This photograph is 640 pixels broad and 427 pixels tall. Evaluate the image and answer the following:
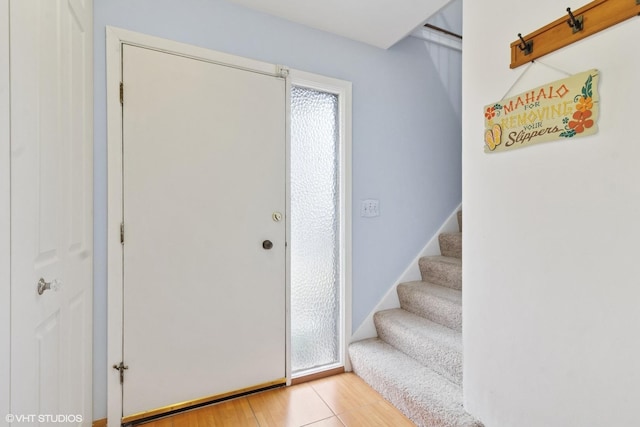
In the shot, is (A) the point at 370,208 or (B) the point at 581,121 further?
(A) the point at 370,208

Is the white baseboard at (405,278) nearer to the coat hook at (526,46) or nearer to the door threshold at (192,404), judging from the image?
the door threshold at (192,404)

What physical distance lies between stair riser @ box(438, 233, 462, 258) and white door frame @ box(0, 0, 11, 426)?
246cm

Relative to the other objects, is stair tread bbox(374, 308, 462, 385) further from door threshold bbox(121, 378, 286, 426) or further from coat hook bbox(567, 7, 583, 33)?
coat hook bbox(567, 7, 583, 33)

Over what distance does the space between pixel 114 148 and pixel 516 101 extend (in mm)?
1887

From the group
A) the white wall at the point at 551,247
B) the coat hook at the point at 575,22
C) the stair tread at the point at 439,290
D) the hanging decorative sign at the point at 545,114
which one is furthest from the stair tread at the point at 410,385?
the coat hook at the point at 575,22

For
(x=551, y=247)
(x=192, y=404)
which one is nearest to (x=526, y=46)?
(x=551, y=247)

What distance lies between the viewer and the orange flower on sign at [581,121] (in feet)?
3.18

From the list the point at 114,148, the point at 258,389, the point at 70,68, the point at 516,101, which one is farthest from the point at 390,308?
the point at 70,68

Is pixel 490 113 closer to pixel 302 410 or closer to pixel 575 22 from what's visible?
pixel 575 22

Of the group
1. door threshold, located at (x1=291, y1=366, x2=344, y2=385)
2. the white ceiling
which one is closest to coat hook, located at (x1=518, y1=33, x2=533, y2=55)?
the white ceiling

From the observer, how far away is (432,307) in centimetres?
199

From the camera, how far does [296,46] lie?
1.91 metres

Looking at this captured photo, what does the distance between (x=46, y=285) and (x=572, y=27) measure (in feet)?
6.43

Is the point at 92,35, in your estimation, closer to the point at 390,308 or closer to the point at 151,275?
the point at 151,275
